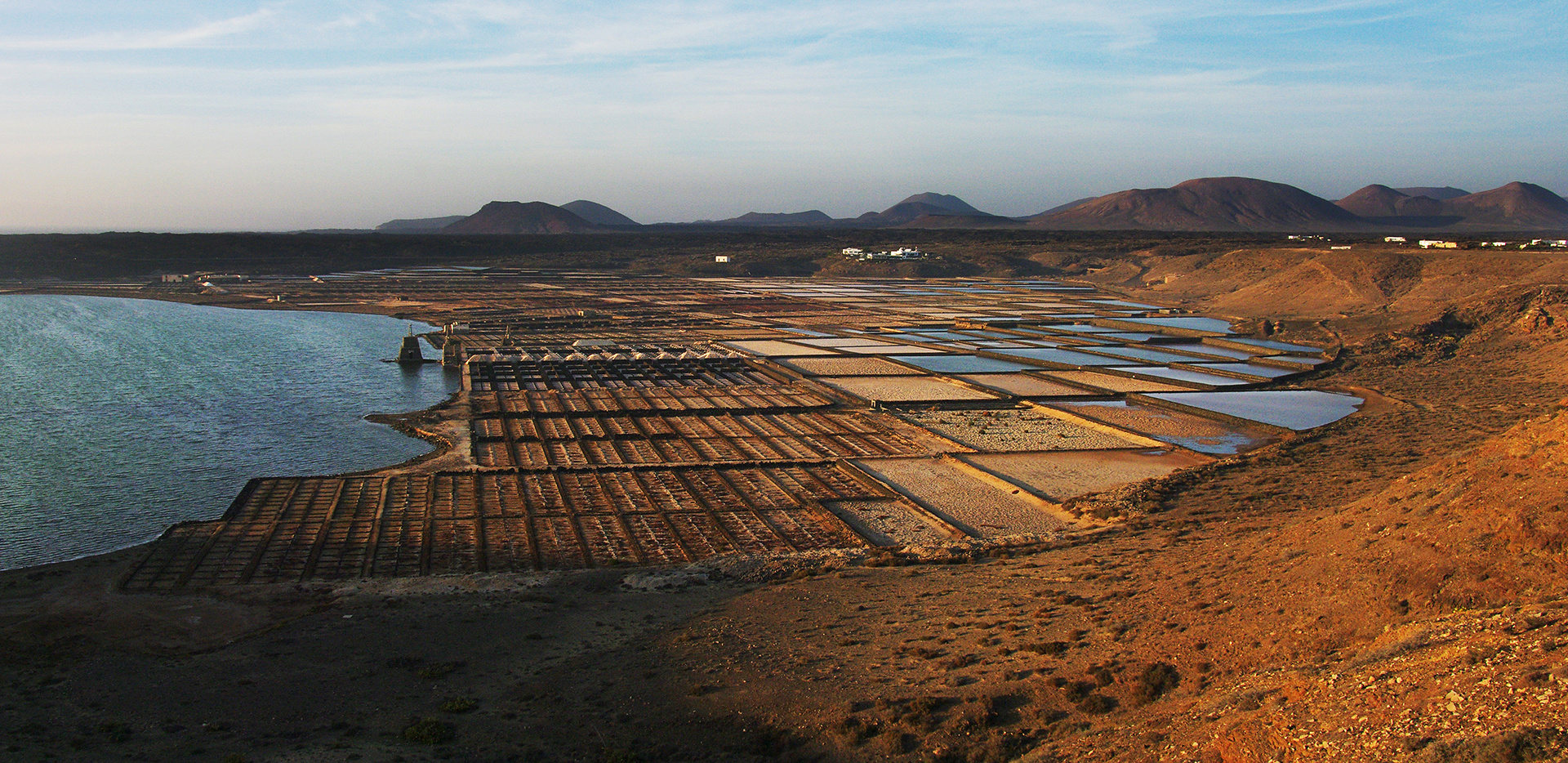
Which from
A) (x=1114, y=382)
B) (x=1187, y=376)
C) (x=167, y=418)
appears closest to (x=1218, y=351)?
(x=1187, y=376)

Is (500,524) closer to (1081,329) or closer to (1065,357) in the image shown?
(1065,357)

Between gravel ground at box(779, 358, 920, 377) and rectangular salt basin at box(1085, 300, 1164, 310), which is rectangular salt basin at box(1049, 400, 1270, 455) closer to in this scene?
gravel ground at box(779, 358, 920, 377)

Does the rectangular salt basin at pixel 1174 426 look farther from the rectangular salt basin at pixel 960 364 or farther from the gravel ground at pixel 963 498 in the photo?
the rectangular salt basin at pixel 960 364

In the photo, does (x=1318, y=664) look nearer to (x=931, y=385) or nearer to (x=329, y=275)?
(x=931, y=385)

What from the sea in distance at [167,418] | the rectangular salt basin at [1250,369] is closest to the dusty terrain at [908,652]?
the sea in distance at [167,418]

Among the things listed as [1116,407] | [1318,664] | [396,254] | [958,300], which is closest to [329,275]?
[396,254]

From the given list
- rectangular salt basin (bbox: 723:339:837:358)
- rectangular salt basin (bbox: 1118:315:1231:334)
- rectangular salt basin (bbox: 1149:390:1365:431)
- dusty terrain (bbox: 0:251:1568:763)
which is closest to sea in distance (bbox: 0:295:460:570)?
dusty terrain (bbox: 0:251:1568:763)

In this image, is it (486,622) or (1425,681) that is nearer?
(1425,681)
